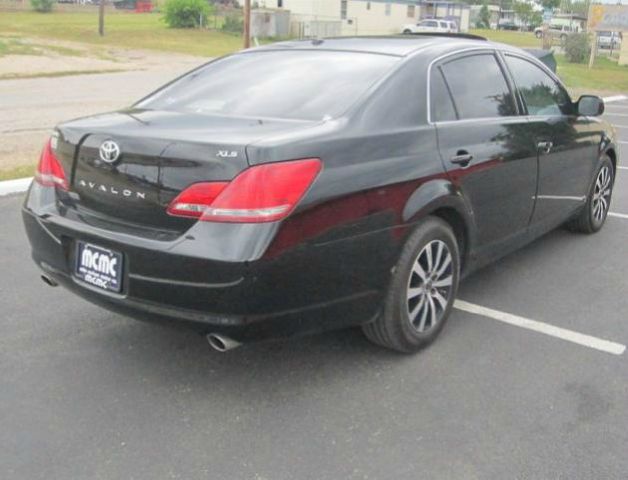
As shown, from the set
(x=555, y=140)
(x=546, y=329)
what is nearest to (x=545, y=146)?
(x=555, y=140)

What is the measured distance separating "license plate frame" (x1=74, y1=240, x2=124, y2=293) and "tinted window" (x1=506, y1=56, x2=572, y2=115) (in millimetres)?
2864

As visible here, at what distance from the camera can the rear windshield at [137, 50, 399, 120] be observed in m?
3.46

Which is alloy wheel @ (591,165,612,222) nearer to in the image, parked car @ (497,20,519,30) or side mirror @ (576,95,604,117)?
side mirror @ (576,95,604,117)

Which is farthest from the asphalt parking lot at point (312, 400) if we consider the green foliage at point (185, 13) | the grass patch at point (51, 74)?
the green foliage at point (185, 13)

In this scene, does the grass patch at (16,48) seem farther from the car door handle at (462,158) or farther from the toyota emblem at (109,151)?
the car door handle at (462,158)

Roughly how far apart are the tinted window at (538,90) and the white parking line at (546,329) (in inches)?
52.7

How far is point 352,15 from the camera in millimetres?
57344

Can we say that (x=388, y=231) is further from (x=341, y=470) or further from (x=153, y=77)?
(x=153, y=77)

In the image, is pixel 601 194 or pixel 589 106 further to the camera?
pixel 601 194

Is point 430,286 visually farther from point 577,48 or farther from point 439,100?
point 577,48

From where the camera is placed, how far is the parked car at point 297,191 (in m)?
2.84

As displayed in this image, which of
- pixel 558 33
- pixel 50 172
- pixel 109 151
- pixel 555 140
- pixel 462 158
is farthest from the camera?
pixel 558 33

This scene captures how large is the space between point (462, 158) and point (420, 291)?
75 centimetres

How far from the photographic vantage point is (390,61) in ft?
12.1
